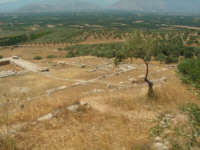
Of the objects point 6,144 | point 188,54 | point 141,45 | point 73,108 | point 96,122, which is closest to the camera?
point 6,144

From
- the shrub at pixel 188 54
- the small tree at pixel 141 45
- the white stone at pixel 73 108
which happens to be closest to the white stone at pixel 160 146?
the white stone at pixel 73 108

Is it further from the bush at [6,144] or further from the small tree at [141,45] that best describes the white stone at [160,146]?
the small tree at [141,45]

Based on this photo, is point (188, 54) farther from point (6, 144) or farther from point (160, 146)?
point (6, 144)

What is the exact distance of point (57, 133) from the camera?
6.89m

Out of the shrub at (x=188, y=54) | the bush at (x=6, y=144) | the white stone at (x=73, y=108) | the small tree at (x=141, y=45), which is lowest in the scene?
the white stone at (x=73, y=108)

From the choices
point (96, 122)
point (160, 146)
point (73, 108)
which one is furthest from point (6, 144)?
point (160, 146)

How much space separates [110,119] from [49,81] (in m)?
13.3

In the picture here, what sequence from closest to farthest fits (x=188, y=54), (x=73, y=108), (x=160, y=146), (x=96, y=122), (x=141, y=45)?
(x=160, y=146) → (x=96, y=122) → (x=73, y=108) → (x=141, y=45) → (x=188, y=54)

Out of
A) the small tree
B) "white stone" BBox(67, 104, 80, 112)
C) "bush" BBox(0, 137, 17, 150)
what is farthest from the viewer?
the small tree

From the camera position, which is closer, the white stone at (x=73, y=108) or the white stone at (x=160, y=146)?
the white stone at (x=160, y=146)

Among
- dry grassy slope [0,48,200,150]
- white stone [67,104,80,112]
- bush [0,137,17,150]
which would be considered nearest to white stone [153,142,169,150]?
dry grassy slope [0,48,200,150]

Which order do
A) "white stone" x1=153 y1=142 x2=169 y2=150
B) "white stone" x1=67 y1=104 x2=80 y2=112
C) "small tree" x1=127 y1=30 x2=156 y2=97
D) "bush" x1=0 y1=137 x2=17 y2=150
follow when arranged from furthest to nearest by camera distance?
"small tree" x1=127 y1=30 x2=156 y2=97, "white stone" x1=67 y1=104 x2=80 y2=112, "white stone" x1=153 y1=142 x2=169 y2=150, "bush" x1=0 y1=137 x2=17 y2=150

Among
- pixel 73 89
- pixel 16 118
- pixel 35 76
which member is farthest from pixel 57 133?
pixel 35 76

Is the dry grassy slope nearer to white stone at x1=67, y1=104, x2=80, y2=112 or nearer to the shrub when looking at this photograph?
white stone at x1=67, y1=104, x2=80, y2=112
